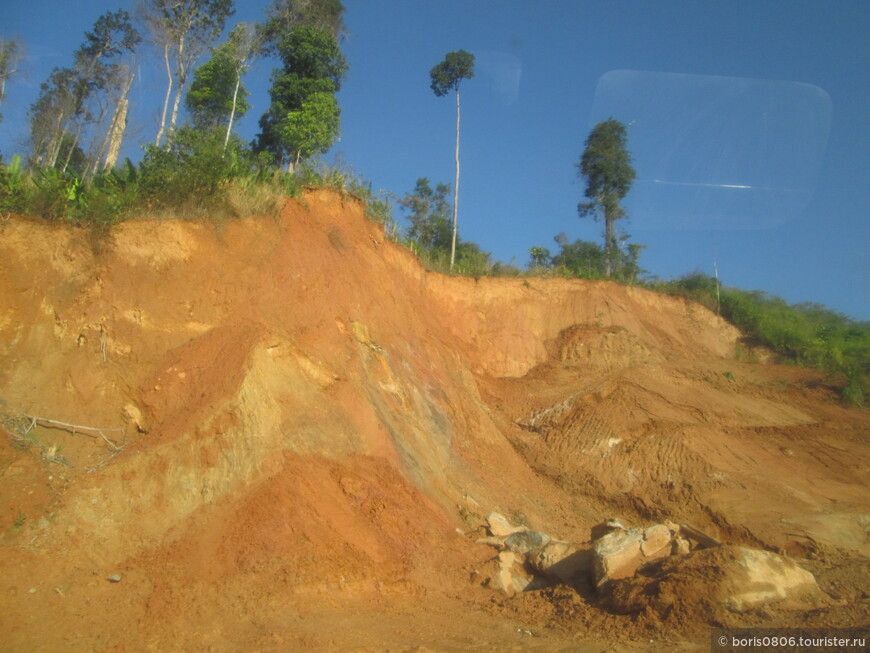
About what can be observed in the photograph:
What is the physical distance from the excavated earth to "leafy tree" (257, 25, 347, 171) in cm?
670

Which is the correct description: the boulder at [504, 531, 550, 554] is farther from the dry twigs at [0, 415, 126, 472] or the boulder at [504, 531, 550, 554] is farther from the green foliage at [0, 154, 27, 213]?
the green foliage at [0, 154, 27, 213]

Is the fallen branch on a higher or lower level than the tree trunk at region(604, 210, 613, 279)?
lower

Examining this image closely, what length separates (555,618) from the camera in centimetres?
853

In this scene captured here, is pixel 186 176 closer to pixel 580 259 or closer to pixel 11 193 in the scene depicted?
pixel 11 193

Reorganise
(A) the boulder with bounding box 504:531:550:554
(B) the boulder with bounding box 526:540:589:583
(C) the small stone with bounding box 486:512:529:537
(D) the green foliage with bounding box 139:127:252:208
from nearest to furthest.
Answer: (B) the boulder with bounding box 526:540:589:583 → (A) the boulder with bounding box 504:531:550:554 → (C) the small stone with bounding box 486:512:529:537 → (D) the green foliage with bounding box 139:127:252:208

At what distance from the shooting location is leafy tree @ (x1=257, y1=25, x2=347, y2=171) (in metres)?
22.2

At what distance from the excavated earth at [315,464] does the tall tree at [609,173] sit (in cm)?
1286

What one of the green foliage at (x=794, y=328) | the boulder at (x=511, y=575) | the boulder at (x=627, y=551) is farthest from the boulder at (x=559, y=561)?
the green foliage at (x=794, y=328)

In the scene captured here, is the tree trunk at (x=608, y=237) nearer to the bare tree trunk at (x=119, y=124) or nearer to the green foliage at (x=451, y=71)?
the green foliage at (x=451, y=71)

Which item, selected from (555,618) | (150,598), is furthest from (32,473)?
(555,618)

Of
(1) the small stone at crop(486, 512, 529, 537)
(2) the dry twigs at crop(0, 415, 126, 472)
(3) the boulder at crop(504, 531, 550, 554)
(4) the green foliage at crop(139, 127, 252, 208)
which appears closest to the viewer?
(2) the dry twigs at crop(0, 415, 126, 472)

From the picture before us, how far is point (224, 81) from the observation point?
25031 mm

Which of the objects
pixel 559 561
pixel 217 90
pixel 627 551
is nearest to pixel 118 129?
pixel 217 90

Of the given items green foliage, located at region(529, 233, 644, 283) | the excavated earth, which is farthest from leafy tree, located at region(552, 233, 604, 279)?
the excavated earth
